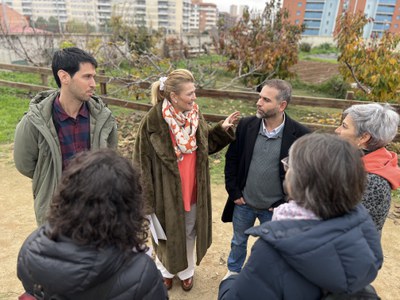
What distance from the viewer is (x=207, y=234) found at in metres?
2.55

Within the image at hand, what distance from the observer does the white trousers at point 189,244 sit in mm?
2471

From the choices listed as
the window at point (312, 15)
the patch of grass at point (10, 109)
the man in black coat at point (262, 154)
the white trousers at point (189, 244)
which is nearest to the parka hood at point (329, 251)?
the man in black coat at point (262, 154)

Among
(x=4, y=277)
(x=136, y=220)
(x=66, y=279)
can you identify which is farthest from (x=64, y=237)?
(x=4, y=277)

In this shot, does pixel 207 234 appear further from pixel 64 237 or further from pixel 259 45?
pixel 259 45

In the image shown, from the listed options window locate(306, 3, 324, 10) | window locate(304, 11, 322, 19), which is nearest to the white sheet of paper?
window locate(304, 11, 322, 19)

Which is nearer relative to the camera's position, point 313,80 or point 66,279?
point 66,279

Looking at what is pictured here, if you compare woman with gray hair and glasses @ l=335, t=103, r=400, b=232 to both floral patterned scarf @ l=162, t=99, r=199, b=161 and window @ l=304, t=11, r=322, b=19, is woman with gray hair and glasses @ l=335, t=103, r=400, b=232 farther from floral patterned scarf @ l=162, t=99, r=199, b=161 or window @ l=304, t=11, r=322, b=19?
window @ l=304, t=11, r=322, b=19

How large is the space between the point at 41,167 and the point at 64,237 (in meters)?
1.21

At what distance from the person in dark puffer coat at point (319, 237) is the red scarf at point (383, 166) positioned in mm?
624

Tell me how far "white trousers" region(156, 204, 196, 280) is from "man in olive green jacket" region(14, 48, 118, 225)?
2.97 ft

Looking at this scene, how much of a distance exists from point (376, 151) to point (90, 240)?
159 centimetres

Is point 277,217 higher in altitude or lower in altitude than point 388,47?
lower

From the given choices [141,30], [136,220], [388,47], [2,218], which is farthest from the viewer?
[141,30]

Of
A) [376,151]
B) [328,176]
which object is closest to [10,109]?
[376,151]
